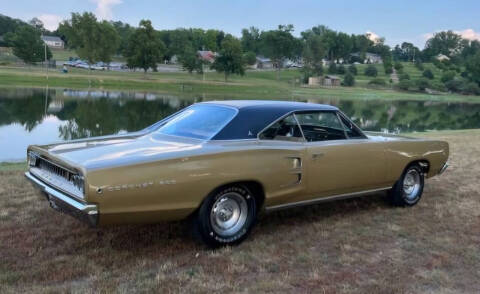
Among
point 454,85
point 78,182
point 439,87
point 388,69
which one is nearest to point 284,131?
point 78,182

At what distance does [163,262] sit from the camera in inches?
166

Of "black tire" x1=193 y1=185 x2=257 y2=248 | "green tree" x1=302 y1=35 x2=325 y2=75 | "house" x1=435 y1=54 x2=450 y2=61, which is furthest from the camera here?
"house" x1=435 y1=54 x2=450 y2=61

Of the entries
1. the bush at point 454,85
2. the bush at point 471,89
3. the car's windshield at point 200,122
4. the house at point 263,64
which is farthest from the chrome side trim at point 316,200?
the house at point 263,64

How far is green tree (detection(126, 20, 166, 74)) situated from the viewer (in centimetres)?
6700

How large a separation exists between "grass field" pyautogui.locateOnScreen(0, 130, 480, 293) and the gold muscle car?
1.23 feet

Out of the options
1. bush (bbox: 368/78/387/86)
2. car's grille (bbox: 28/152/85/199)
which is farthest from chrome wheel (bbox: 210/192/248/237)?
bush (bbox: 368/78/387/86)

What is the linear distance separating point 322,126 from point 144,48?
210 ft

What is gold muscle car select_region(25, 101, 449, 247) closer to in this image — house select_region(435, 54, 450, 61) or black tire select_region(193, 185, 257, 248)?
black tire select_region(193, 185, 257, 248)

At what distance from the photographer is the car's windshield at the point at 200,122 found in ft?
16.0

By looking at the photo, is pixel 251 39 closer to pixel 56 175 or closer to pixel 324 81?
pixel 324 81

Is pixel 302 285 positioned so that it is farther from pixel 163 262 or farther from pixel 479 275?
pixel 479 275

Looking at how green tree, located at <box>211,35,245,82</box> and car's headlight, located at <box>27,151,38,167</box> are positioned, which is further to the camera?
green tree, located at <box>211,35,245,82</box>

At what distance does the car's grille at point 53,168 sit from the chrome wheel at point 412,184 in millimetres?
4563

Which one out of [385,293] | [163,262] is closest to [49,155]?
[163,262]
